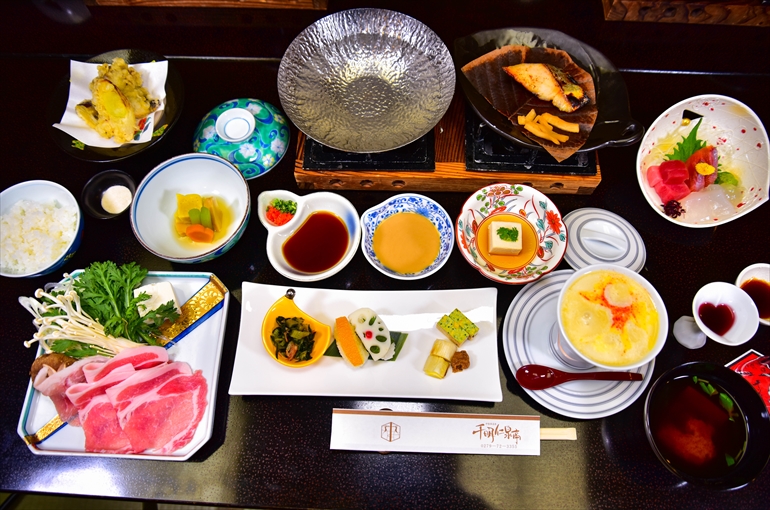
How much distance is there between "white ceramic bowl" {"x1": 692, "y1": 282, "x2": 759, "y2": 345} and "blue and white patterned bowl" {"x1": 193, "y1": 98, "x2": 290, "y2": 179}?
6.39 ft

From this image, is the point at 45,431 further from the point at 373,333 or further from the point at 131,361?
the point at 373,333

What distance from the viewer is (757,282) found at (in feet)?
6.27

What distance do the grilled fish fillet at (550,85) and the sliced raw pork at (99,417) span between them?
6.93 feet

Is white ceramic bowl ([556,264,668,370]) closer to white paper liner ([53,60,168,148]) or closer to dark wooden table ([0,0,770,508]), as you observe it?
dark wooden table ([0,0,770,508])

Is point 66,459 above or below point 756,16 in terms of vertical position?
below

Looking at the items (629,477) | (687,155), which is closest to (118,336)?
(629,477)

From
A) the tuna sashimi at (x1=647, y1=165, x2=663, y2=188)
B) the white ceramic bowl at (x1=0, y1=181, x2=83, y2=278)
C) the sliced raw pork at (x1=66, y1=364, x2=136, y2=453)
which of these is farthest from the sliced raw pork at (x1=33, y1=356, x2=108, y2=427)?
the tuna sashimi at (x1=647, y1=165, x2=663, y2=188)

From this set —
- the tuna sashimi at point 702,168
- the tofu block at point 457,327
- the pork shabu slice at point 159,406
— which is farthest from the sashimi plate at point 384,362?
the tuna sashimi at point 702,168

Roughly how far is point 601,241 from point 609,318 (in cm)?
50

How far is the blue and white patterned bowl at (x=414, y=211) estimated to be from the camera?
192cm

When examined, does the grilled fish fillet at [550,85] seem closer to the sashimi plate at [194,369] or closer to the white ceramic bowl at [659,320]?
the white ceramic bowl at [659,320]

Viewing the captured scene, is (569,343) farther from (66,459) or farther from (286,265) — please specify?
(66,459)

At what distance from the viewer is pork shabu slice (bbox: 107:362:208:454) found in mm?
1708

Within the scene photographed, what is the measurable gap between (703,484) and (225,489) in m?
1.70
